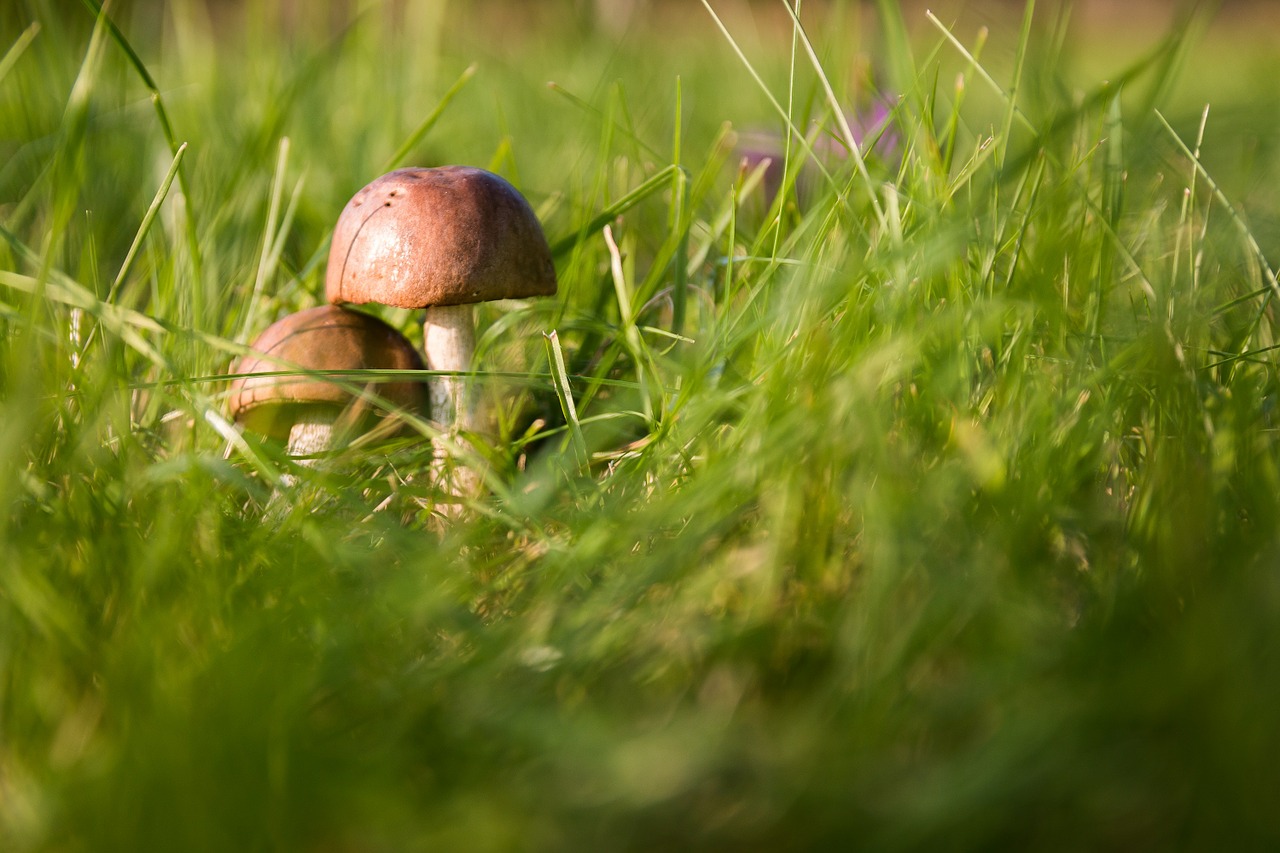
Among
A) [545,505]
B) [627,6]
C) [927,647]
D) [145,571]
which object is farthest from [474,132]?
[627,6]

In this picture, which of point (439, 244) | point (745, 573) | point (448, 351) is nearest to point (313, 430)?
point (448, 351)

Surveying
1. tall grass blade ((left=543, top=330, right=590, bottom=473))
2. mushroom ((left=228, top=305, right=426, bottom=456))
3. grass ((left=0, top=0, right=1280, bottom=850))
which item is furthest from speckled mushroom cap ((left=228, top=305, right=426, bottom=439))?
tall grass blade ((left=543, top=330, right=590, bottom=473))

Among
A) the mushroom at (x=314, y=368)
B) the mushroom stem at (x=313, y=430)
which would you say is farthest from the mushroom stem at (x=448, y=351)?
the mushroom stem at (x=313, y=430)

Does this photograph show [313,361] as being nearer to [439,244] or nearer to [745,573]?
[439,244]

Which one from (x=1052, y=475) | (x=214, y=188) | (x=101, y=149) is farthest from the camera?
(x=101, y=149)

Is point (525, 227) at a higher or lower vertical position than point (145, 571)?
higher

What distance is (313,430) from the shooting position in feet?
5.28

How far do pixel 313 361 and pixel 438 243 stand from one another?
29 centimetres

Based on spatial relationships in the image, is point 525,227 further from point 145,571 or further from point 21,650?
point 21,650

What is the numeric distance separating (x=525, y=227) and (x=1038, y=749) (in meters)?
1.07

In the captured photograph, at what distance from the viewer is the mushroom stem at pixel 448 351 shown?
1621 millimetres

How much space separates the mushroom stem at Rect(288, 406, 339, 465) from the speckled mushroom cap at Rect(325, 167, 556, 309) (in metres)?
0.22

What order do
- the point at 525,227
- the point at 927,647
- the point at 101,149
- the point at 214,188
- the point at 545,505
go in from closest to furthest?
the point at 927,647, the point at 545,505, the point at 525,227, the point at 214,188, the point at 101,149

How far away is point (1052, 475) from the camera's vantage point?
1.05 meters
